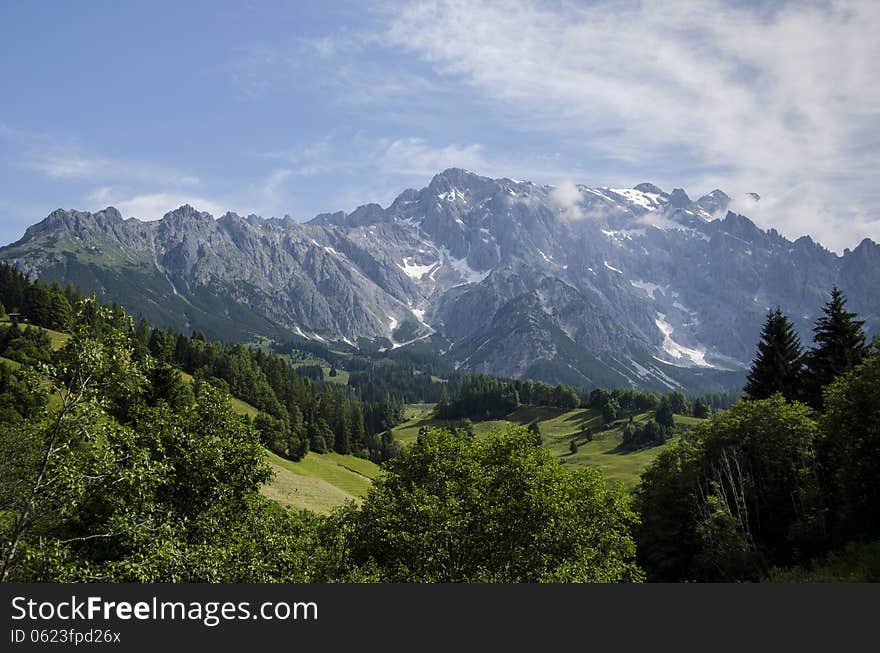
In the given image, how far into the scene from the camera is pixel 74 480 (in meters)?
17.4

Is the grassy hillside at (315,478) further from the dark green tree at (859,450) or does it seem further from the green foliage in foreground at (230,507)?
the dark green tree at (859,450)

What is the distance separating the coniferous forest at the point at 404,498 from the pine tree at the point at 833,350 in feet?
0.76

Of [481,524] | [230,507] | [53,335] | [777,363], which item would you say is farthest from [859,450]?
[53,335]

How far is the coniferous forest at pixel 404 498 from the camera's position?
60.6ft

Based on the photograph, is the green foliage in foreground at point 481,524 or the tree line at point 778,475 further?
the tree line at point 778,475

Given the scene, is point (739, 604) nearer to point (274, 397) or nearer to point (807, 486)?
point (807, 486)

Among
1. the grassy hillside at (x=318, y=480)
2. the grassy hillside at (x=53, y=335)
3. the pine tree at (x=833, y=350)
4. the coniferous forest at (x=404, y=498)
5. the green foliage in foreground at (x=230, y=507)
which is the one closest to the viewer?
the green foliage in foreground at (x=230, y=507)

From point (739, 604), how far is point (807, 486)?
40.6m

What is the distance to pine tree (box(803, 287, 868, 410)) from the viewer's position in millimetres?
67500

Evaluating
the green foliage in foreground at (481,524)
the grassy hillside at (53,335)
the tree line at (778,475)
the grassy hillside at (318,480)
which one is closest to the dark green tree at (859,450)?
the tree line at (778,475)

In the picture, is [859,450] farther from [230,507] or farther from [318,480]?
[318,480]

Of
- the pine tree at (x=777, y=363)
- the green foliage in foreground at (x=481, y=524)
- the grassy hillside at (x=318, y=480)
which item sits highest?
the pine tree at (x=777, y=363)

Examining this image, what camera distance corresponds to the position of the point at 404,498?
35.7m

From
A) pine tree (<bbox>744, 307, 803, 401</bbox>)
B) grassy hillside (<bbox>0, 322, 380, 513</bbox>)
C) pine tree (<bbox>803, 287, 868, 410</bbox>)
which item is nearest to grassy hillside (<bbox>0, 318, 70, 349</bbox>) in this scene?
grassy hillside (<bbox>0, 322, 380, 513</bbox>)
